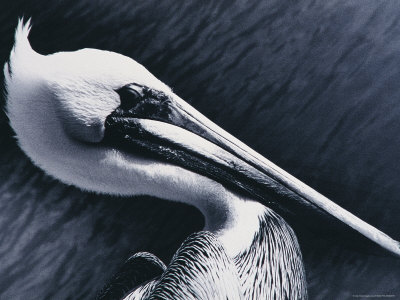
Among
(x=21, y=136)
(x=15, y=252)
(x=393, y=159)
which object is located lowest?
(x=15, y=252)

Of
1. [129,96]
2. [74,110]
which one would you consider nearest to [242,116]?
[129,96]

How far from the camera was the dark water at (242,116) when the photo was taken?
4.10 ft

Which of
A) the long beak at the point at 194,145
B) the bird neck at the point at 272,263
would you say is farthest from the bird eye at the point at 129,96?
the bird neck at the point at 272,263

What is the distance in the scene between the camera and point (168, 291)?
3.81ft

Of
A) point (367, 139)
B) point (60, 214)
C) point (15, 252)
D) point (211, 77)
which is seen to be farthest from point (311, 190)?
point (15, 252)

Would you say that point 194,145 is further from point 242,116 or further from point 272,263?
point 272,263

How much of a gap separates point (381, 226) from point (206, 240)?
56 centimetres

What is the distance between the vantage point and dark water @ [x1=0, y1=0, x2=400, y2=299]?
1.25m

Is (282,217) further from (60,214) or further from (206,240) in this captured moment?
(60,214)

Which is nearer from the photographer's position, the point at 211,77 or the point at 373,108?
the point at 211,77

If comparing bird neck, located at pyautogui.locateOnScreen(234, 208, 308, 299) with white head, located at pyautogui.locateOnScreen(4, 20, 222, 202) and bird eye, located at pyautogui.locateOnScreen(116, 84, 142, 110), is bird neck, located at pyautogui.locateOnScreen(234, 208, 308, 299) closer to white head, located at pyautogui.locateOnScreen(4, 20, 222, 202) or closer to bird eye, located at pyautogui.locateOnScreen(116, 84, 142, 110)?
white head, located at pyautogui.locateOnScreen(4, 20, 222, 202)

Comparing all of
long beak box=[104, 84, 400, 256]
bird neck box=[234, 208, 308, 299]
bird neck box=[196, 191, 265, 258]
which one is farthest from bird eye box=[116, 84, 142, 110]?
bird neck box=[234, 208, 308, 299]

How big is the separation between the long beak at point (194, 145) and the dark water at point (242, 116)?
8 centimetres

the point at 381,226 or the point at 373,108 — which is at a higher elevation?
the point at 373,108
